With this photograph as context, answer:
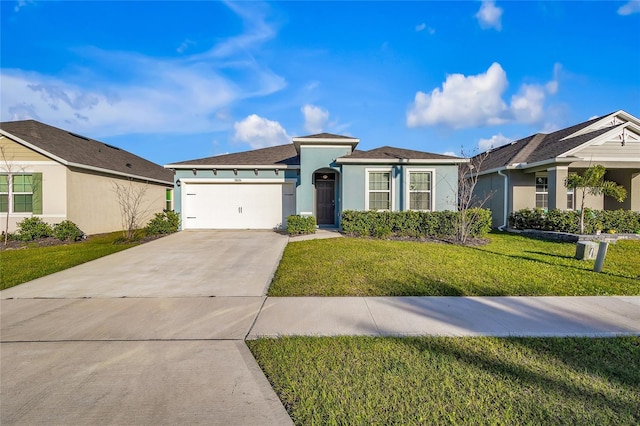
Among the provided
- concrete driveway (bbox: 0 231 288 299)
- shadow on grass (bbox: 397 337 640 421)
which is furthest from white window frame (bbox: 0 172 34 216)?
shadow on grass (bbox: 397 337 640 421)

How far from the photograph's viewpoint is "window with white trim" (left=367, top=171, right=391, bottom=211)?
12484 millimetres

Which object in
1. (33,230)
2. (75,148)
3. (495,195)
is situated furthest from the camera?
(495,195)

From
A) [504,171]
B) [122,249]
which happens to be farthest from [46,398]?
[504,171]

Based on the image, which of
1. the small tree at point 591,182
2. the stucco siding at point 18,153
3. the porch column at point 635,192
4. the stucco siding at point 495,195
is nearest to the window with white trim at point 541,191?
the stucco siding at point 495,195

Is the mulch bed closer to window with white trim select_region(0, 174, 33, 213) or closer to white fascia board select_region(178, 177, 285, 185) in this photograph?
window with white trim select_region(0, 174, 33, 213)

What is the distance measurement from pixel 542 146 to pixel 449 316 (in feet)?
50.5

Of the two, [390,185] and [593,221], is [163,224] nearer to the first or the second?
[390,185]

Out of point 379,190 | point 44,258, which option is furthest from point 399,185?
point 44,258

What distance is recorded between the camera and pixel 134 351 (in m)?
3.35

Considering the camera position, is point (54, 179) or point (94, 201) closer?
point (54, 179)

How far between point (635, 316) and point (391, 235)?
7253 millimetres

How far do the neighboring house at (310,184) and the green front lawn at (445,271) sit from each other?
11.3 feet

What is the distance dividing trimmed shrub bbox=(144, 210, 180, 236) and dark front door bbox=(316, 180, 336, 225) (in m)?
6.38

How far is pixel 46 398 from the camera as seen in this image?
2.61m
